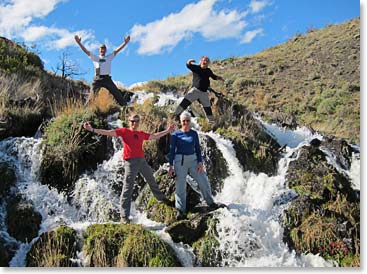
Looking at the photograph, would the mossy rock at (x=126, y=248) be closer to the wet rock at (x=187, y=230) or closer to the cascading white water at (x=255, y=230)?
the wet rock at (x=187, y=230)

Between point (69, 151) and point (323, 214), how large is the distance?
3.71 metres

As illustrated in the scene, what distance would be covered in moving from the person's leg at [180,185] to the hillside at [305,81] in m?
4.27

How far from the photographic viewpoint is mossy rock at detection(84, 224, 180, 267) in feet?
16.9

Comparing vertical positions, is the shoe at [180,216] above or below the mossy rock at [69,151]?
below

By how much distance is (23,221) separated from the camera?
587 centimetres

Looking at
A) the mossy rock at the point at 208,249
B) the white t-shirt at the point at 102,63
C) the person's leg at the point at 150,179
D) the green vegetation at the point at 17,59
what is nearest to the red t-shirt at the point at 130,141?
the person's leg at the point at 150,179

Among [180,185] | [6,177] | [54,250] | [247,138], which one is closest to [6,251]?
[54,250]

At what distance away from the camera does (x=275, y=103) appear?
1394cm

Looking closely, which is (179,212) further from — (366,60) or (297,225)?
(366,60)

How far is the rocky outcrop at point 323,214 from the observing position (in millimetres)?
5832

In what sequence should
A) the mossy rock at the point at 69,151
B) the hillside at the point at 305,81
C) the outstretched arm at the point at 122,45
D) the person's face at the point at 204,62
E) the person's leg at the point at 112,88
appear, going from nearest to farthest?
1. the mossy rock at the point at 69,151
2. the person's face at the point at 204,62
3. the outstretched arm at the point at 122,45
4. the person's leg at the point at 112,88
5. the hillside at the point at 305,81

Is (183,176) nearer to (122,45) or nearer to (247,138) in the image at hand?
(247,138)

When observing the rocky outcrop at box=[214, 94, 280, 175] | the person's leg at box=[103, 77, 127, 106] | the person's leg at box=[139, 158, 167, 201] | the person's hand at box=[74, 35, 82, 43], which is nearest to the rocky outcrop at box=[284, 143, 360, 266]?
the rocky outcrop at box=[214, 94, 280, 175]

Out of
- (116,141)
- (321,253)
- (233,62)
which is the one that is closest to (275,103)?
(233,62)
